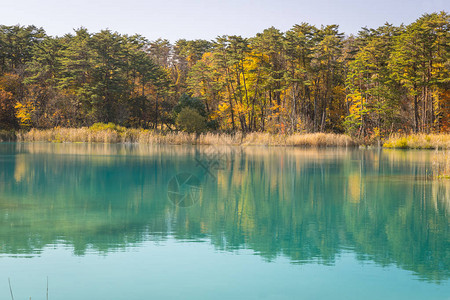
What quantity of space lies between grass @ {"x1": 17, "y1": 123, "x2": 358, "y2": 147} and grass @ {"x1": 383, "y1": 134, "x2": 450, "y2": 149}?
3.61 meters

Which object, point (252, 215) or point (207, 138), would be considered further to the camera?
point (207, 138)

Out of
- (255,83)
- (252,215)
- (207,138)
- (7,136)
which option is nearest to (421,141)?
(207,138)

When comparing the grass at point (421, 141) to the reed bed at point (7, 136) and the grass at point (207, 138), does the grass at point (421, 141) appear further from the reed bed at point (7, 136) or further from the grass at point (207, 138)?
the reed bed at point (7, 136)

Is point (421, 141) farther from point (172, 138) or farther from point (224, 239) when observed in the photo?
point (224, 239)

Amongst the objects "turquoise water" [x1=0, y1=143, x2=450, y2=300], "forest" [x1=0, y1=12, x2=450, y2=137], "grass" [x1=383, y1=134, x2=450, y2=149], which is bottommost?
"turquoise water" [x1=0, y1=143, x2=450, y2=300]

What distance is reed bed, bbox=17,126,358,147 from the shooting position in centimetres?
3856

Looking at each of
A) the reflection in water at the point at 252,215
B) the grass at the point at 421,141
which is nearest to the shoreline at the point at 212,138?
the grass at the point at 421,141

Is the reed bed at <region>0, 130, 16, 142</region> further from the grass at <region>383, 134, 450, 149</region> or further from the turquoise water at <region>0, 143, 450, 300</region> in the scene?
the grass at <region>383, 134, 450, 149</region>

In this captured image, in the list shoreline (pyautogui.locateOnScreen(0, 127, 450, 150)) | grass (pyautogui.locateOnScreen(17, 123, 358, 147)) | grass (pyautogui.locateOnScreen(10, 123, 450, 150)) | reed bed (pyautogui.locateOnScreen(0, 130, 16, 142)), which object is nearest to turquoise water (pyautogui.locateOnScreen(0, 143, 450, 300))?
shoreline (pyautogui.locateOnScreen(0, 127, 450, 150))

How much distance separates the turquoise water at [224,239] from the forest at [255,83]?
27.6 m

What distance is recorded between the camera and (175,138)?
41875 mm

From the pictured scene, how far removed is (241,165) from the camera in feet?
74.1

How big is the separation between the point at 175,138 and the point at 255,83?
40.8 feet

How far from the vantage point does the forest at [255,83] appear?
134 ft
